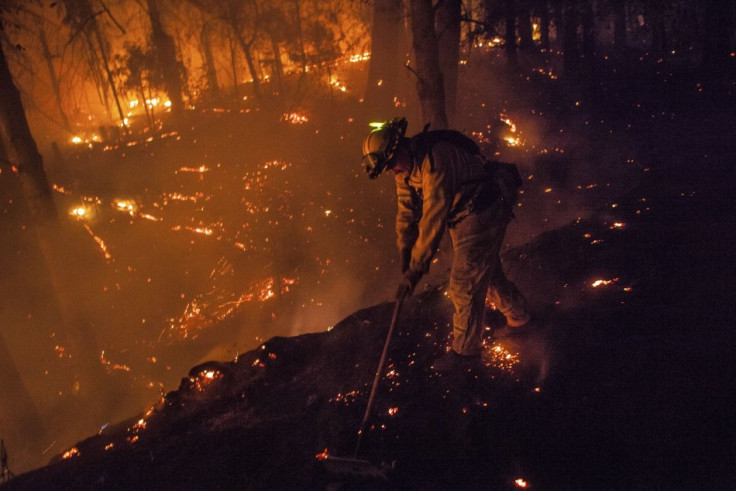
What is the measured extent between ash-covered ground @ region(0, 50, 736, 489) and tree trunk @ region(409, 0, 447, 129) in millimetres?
2331

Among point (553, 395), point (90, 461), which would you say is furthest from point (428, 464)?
point (90, 461)

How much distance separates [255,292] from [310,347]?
4688 millimetres

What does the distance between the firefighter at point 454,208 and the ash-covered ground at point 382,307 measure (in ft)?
1.88

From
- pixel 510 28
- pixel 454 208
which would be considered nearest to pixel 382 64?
pixel 510 28

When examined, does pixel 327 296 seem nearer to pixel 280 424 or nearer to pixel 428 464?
pixel 280 424

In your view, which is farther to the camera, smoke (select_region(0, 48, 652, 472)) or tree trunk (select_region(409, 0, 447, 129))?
smoke (select_region(0, 48, 652, 472))

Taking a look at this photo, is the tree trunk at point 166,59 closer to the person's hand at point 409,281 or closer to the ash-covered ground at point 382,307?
the ash-covered ground at point 382,307

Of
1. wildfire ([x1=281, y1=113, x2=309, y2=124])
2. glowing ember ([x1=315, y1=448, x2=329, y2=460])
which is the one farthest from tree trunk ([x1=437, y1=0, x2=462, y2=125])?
glowing ember ([x1=315, y1=448, x2=329, y2=460])

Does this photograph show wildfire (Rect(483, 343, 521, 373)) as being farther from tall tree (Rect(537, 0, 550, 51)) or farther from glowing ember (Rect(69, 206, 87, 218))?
tall tree (Rect(537, 0, 550, 51))

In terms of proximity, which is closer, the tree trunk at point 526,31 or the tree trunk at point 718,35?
the tree trunk at point 718,35

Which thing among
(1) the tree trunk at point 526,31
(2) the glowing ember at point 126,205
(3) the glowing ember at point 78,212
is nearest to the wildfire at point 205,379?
(2) the glowing ember at point 126,205

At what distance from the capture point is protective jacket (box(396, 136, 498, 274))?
10.5 ft

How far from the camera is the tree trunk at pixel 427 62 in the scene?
248 inches

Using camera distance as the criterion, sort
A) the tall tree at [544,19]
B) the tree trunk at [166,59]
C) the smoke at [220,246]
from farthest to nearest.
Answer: the tree trunk at [166,59] → the tall tree at [544,19] → the smoke at [220,246]
